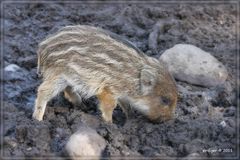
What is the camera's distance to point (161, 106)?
4926 millimetres

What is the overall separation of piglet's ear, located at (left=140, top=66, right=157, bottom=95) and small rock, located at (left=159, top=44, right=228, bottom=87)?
0.83 meters

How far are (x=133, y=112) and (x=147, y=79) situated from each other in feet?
1.22

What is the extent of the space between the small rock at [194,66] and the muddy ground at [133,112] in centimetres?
8

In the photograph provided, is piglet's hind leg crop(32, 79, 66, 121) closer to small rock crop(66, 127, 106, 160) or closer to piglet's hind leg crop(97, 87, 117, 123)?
piglet's hind leg crop(97, 87, 117, 123)

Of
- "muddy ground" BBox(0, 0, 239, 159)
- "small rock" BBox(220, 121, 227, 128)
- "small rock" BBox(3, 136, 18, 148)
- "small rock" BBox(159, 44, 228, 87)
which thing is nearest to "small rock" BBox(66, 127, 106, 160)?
"muddy ground" BBox(0, 0, 239, 159)

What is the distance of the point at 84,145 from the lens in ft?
13.9

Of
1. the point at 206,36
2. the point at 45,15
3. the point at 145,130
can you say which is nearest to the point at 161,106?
the point at 145,130

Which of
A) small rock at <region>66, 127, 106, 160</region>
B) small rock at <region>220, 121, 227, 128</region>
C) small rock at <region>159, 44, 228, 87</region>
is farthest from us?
small rock at <region>159, 44, 228, 87</region>

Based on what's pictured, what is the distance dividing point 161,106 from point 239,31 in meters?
2.01

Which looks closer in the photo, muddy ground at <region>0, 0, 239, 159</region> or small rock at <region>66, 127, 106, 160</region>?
small rock at <region>66, 127, 106, 160</region>

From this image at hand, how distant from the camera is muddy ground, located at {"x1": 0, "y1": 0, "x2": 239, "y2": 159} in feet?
14.8

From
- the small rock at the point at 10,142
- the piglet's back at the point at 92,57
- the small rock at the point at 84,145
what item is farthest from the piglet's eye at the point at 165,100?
the small rock at the point at 10,142

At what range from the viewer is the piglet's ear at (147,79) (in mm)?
4918

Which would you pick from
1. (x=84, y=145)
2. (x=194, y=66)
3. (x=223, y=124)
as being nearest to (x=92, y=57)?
(x=84, y=145)
